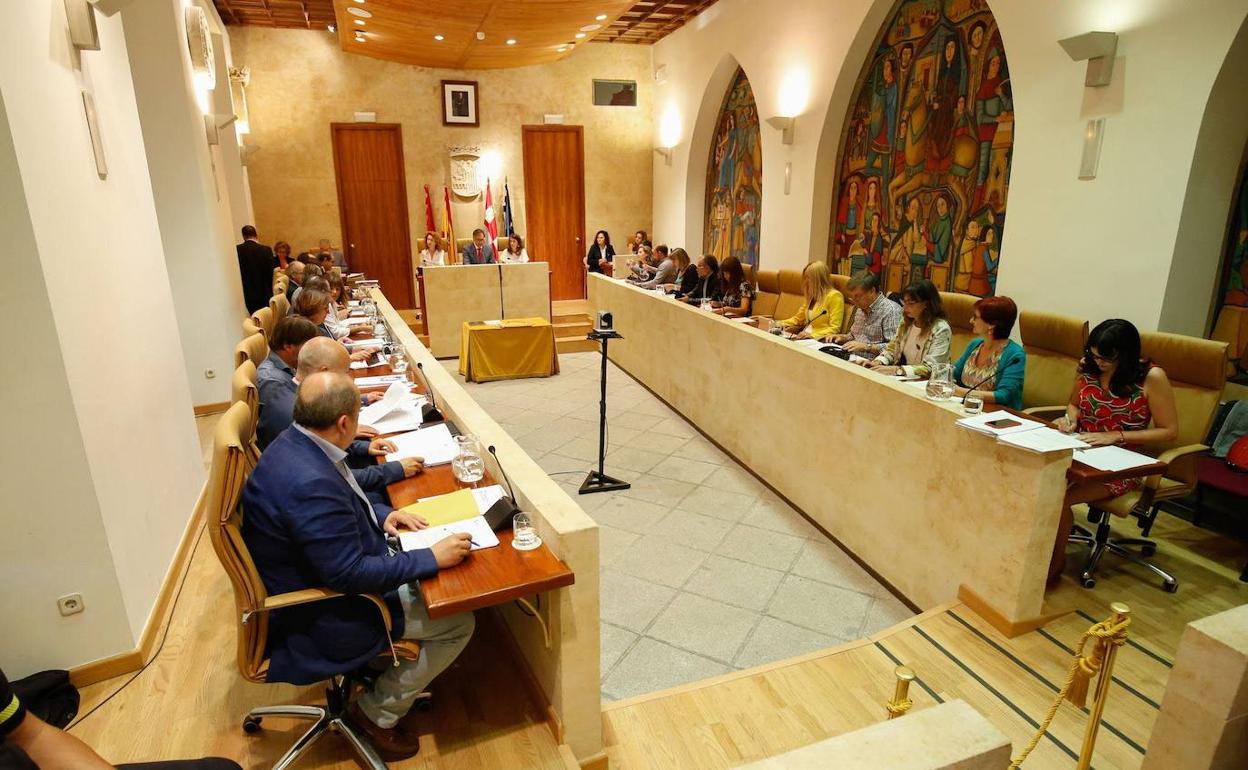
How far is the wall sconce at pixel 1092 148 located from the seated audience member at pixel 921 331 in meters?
1.36

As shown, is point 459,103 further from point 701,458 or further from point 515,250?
point 701,458

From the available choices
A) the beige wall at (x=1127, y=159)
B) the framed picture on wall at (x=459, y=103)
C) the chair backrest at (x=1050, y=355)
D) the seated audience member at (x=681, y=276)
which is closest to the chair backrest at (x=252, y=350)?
the chair backrest at (x=1050, y=355)

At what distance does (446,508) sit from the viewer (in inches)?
86.9

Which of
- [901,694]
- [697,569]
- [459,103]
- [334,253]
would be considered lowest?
[697,569]

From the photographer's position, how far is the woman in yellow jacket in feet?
17.4

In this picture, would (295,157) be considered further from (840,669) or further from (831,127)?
(840,669)

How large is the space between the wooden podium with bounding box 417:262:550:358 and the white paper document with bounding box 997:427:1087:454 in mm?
6602

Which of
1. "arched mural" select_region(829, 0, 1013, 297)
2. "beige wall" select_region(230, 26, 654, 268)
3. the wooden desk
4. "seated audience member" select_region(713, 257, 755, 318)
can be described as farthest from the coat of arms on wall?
the wooden desk

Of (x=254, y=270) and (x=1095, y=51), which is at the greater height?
(x=1095, y=51)

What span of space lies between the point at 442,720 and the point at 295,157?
32.4 feet

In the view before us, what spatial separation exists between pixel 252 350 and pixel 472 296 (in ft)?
16.9

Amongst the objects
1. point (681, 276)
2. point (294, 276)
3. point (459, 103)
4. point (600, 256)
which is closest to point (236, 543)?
point (294, 276)

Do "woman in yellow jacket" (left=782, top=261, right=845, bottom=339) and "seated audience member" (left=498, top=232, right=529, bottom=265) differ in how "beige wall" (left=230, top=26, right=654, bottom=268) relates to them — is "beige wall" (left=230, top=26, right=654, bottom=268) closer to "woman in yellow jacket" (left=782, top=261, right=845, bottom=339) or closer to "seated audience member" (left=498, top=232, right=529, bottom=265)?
"seated audience member" (left=498, top=232, right=529, bottom=265)

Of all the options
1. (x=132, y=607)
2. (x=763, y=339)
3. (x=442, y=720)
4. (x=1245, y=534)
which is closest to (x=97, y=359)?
(x=132, y=607)
